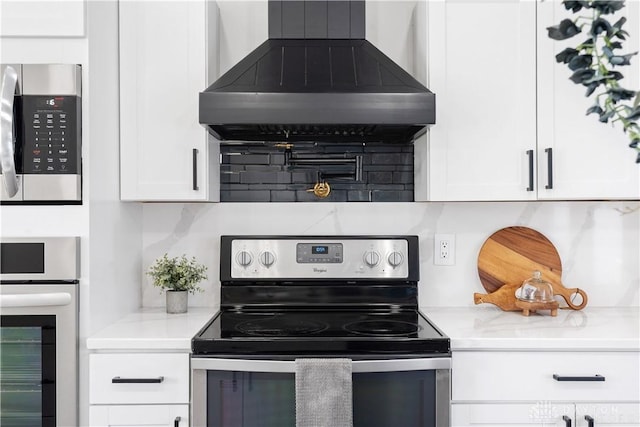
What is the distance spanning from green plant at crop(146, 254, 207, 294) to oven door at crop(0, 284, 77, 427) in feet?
1.47

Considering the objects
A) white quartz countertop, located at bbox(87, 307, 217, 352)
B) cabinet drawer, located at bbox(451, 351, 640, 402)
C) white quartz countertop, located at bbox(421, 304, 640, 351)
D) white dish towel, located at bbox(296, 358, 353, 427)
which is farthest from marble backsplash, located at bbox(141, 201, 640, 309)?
white dish towel, located at bbox(296, 358, 353, 427)

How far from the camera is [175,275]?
2137 millimetres

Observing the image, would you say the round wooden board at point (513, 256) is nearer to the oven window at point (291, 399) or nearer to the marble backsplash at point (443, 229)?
the marble backsplash at point (443, 229)

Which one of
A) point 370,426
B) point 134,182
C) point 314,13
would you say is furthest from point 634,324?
point 134,182

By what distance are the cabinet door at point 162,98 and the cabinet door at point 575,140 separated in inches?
49.3

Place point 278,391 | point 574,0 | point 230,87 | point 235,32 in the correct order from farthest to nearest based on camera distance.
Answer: point 235,32
point 230,87
point 278,391
point 574,0

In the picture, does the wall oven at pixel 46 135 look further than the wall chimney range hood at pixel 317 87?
No

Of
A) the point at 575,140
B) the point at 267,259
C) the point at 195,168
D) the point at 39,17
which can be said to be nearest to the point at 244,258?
the point at 267,259

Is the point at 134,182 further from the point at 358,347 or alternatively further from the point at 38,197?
the point at 358,347

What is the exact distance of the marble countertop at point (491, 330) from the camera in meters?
1.73

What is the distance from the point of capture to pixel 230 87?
1.86 meters

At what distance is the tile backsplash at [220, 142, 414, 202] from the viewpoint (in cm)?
233

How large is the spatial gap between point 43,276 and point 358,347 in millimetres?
995

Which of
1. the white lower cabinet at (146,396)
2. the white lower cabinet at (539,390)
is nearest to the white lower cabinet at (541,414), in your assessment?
the white lower cabinet at (539,390)
